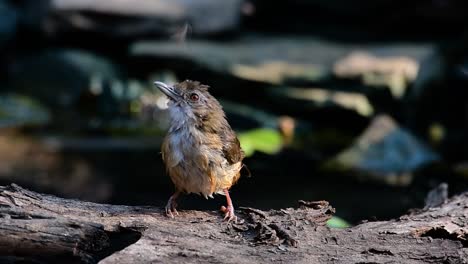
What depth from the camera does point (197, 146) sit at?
399 cm

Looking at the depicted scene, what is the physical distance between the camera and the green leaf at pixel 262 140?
936 centimetres

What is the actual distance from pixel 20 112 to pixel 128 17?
7.53 feet

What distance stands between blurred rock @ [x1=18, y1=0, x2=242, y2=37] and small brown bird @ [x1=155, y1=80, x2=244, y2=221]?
771cm

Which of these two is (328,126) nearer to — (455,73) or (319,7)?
(455,73)

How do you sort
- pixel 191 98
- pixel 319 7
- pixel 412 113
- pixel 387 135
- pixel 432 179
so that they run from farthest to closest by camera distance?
pixel 319 7 < pixel 412 113 < pixel 387 135 < pixel 432 179 < pixel 191 98

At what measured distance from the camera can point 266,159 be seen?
352 inches

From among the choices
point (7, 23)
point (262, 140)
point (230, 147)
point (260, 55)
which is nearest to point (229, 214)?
point (230, 147)

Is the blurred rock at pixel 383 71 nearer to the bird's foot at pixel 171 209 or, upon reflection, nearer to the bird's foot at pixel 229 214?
the bird's foot at pixel 229 214

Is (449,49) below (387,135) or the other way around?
the other way around

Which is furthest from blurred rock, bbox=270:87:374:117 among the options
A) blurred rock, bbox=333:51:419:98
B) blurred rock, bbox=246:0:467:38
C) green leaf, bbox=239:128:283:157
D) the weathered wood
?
the weathered wood

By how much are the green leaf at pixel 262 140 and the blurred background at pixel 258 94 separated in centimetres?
3

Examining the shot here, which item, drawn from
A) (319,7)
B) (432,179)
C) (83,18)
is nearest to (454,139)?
(432,179)

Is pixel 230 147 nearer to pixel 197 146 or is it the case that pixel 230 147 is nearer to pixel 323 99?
pixel 197 146

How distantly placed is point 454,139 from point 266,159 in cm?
214
